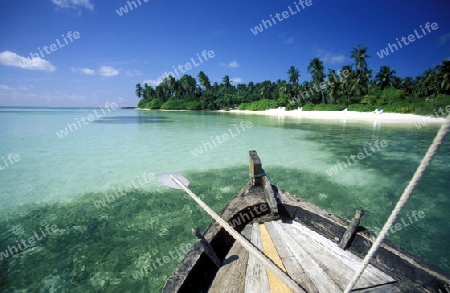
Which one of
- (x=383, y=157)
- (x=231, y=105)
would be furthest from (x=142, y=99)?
(x=383, y=157)

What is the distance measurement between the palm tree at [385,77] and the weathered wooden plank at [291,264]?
61.5 meters

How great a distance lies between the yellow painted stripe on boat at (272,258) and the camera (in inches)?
86.7

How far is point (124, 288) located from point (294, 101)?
2502 inches

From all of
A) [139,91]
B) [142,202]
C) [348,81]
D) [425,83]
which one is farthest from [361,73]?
[139,91]

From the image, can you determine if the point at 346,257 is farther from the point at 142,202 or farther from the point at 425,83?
the point at 425,83

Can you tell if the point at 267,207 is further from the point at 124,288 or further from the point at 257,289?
the point at 124,288

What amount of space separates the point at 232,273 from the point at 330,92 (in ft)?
185

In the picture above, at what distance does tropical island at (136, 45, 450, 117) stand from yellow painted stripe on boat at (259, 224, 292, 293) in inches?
1637

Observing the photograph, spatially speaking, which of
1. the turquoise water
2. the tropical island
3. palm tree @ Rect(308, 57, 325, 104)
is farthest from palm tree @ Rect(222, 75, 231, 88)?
the turquoise water

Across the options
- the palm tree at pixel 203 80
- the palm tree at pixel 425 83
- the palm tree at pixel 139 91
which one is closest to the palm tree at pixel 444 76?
the palm tree at pixel 425 83

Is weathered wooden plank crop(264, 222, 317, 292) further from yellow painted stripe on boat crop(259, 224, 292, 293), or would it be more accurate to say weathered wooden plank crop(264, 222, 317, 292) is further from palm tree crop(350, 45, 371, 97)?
palm tree crop(350, 45, 371, 97)

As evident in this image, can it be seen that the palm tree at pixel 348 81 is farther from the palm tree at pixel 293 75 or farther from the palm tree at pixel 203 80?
the palm tree at pixel 203 80

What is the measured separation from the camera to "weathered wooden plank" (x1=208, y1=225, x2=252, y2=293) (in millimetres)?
2328

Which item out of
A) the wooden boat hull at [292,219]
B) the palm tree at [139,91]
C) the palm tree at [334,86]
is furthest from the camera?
the palm tree at [139,91]
